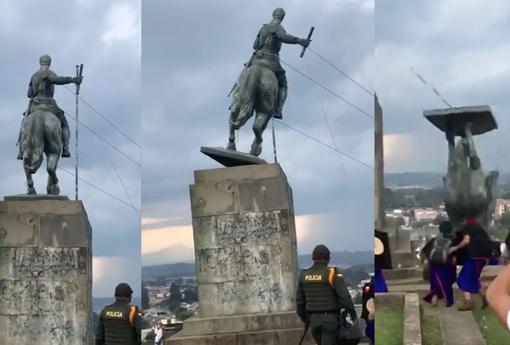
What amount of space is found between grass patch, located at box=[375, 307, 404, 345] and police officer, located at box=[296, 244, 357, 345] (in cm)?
114

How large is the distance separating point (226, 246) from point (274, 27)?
270 centimetres

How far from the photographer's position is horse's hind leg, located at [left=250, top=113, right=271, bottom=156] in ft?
35.0

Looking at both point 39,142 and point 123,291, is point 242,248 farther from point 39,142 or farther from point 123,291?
point 39,142

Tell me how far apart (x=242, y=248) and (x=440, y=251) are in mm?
4465

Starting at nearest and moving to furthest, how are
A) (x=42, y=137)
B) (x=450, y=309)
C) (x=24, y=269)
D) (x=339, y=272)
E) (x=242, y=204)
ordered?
(x=450, y=309), (x=339, y=272), (x=242, y=204), (x=24, y=269), (x=42, y=137)

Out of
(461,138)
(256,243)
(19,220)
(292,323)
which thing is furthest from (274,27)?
(461,138)

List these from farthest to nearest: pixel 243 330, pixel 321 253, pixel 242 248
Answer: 1. pixel 242 248
2. pixel 243 330
3. pixel 321 253

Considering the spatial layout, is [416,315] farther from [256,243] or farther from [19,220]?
[19,220]

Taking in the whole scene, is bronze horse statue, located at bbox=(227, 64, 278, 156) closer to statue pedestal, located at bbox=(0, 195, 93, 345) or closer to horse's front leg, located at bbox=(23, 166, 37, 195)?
statue pedestal, located at bbox=(0, 195, 93, 345)

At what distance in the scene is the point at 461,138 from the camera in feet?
18.6

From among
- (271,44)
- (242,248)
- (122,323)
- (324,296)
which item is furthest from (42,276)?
(324,296)

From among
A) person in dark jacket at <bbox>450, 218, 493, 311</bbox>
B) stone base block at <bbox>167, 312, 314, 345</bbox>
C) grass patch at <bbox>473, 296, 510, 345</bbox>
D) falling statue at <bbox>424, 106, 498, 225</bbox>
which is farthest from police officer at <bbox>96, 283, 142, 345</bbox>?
falling statue at <bbox>424, 106, 498, 225</bbox>

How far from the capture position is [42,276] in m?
12.0

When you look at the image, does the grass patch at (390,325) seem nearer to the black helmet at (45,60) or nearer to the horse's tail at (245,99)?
the horse's tail at (245,99)
